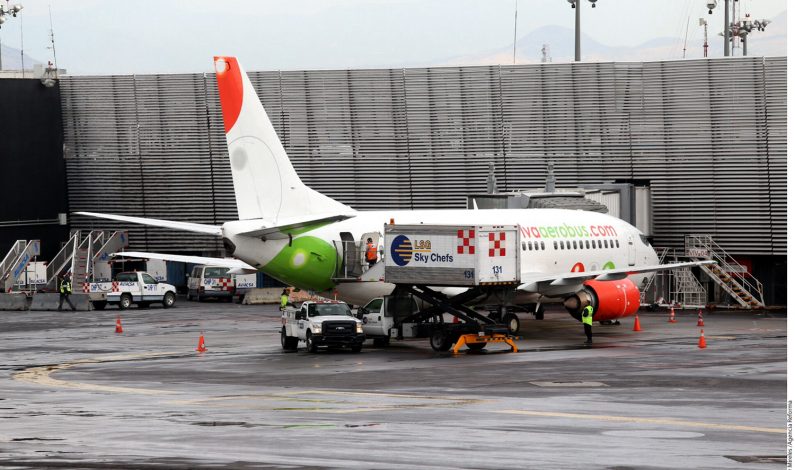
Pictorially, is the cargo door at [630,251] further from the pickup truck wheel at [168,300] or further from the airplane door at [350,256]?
the pickup truck wheel at [168,300]

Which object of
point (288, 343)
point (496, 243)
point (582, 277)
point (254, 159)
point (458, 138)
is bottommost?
point (288, 343)

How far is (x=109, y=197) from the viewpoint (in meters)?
79.5

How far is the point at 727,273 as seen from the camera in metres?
65.8

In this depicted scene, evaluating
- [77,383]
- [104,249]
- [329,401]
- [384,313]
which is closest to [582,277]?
[384,313]

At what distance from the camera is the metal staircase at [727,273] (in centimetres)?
6400

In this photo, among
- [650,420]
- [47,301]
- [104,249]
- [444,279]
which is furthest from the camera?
[104,249]

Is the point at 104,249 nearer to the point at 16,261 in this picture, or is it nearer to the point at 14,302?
the point at 16,261

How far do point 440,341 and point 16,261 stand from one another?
39.5m

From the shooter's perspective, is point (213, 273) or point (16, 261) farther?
point (16, 261)

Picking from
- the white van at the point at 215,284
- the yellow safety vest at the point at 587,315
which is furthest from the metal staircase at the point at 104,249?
the yellow safety vest at the point at 587,315

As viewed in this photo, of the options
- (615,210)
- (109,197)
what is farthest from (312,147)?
(615,210)

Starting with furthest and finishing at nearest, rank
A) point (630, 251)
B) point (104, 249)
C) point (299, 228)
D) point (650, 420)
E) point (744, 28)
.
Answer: point (744, 28), point (104, 249), point (630, 251), point (299, 228), point (650, 420)

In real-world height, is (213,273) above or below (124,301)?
above

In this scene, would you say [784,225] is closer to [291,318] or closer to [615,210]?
[615,210]
